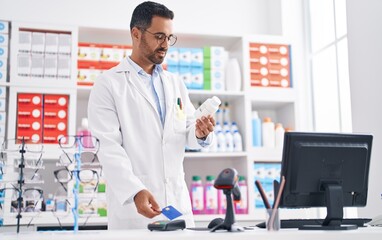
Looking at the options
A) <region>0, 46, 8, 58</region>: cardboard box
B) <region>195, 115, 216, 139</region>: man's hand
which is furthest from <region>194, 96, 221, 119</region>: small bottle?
<region>0, 46, 8, 58</region>: cardboard box

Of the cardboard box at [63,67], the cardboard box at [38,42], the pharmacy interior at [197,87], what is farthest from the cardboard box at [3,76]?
the cardboard box at [63,67]

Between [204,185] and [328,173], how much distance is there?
78.8 inches

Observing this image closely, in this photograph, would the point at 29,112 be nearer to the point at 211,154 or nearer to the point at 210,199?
the point at 211,154

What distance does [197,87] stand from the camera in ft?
11.9

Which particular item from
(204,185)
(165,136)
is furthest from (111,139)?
(204,185)

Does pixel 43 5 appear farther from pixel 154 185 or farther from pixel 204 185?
pixel 154 185

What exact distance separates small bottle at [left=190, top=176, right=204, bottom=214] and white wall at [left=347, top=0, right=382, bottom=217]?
1097 millimetres

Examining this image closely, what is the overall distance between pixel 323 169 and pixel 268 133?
205cm

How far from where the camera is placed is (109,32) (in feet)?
11.9

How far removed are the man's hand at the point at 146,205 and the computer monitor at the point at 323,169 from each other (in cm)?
43

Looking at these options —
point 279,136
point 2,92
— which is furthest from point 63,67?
point 279,136

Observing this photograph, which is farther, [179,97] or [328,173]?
[179,97]

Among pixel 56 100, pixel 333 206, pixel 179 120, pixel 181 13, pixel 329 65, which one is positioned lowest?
pixel 333 206

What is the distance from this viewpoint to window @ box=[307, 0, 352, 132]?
12.3ft
